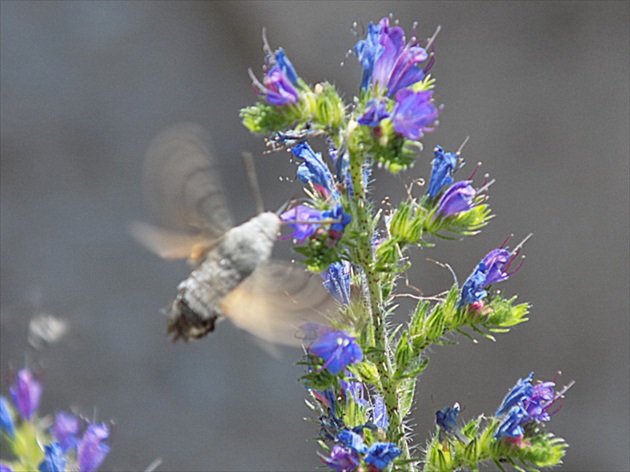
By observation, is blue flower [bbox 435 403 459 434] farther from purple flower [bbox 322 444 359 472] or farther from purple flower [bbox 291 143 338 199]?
purple flower [bbox 291 143 338 199]

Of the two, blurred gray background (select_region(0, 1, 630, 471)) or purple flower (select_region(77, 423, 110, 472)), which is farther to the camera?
blurred gray background (select_region(0, 1, 630, 471))

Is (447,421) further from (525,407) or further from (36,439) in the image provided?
(36,439)

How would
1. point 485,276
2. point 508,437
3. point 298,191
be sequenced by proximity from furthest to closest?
point 298,191 < point 485,276 < point 508,437

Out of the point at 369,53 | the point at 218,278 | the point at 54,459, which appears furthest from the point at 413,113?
the point at 54,459

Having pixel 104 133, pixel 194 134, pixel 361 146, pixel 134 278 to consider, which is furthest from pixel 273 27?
pixel 361 146

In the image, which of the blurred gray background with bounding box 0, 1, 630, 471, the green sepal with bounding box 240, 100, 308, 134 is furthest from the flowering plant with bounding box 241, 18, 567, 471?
the blurred gray background with bounding box 0, 1, 630, 471

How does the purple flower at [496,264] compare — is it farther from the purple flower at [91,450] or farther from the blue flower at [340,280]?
the purple flower at [91,450]
